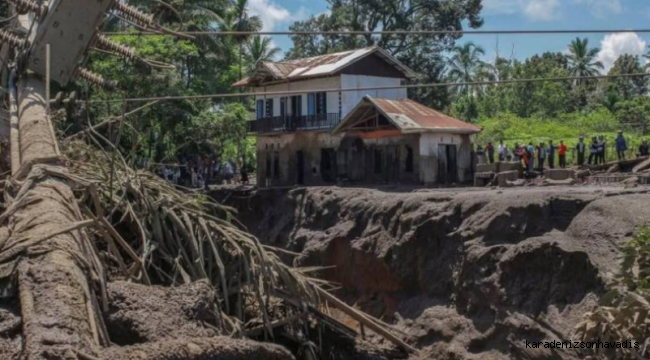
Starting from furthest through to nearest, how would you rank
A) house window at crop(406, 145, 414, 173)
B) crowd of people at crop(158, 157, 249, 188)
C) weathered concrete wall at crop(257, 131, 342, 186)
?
weathered concrete wall at crop(257, 131, 342, 186), crowd of people at crop(158, 157, 249, 188), house window at crop(406, 145, 414, 173)

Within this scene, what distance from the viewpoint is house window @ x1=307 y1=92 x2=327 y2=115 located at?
3681 centimetres

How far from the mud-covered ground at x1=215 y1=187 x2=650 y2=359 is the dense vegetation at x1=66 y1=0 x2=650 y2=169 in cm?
1006

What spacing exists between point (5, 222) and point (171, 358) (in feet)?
7.85

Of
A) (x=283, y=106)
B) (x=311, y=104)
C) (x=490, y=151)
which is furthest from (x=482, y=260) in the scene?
(x=283, y=106)

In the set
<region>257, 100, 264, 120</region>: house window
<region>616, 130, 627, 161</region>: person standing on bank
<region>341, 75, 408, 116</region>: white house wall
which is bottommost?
<region>616, 130, 627, 161</region>: person standing on bank

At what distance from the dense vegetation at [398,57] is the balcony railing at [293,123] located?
874 mm

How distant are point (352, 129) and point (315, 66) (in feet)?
16.7

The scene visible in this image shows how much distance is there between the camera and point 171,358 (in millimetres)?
4320

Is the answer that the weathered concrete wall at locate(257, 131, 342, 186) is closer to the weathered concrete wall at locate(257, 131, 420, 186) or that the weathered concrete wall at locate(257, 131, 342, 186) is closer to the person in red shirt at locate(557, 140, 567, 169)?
the weathered concrete wall at locate(257, 131, 420, 186)

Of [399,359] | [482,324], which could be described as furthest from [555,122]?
[399,359]

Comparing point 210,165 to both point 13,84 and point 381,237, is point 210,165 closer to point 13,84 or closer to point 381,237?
point 381,237

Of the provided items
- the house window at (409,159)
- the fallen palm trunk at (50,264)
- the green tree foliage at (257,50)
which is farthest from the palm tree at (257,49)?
the fallen palm trunk at (50,264)

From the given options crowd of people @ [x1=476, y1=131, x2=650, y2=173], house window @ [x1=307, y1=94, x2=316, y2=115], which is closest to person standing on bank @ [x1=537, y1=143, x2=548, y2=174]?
crowd of people @ [x1=476, y1=131, x2=650, y2=173]

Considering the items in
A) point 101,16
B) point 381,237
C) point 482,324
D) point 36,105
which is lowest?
point 482,324
